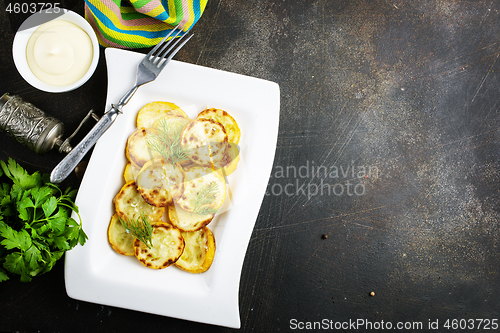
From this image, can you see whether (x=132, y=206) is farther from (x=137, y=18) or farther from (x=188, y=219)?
(x=137, y=18)

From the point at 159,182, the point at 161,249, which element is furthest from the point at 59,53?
the point at 161,249

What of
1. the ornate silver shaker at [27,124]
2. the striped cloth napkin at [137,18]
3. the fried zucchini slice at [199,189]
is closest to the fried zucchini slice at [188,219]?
the fried zucchini slice at [199,189]

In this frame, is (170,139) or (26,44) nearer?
(26,44)

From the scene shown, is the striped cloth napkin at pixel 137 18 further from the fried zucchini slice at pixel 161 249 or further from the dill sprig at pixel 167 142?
the fried zucchini slice at pixel 161 249

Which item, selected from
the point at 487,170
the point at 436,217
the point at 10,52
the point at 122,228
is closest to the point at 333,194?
the point at 436,217

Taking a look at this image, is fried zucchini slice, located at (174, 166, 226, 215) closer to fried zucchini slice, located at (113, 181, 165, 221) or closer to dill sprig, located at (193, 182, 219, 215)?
dill sprig, located at (193, 182, 219, 215)

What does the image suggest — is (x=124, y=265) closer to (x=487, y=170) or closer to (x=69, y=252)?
(x=69, y=252)
